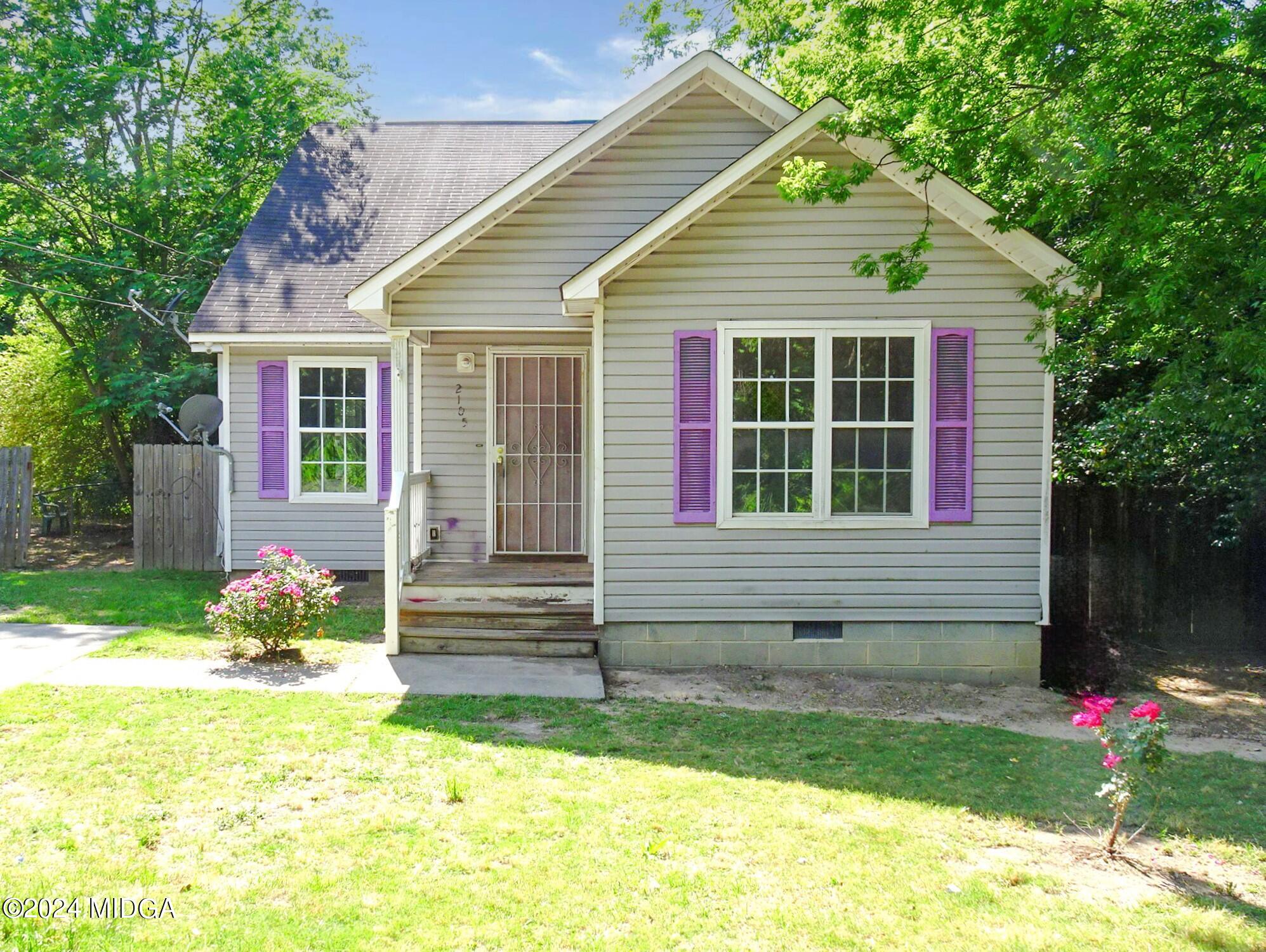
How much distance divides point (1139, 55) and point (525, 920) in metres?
6.16

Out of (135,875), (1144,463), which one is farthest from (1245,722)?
(135,875)

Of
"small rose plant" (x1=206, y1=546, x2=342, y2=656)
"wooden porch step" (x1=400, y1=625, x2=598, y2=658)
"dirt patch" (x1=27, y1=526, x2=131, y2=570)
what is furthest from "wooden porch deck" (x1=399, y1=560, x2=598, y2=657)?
"dirt patch" (x1=27, y1=526, x2=131, y2=570)

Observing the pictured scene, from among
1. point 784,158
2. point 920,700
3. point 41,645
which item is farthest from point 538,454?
point 41,645

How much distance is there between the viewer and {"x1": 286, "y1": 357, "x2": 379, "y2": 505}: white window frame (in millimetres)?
10922

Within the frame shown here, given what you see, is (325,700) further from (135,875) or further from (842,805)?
(842,805)

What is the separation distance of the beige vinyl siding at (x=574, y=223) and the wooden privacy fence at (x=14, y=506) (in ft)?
26.5

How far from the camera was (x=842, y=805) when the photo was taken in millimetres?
4898

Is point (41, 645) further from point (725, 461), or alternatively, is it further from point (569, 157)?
point (569, 157)

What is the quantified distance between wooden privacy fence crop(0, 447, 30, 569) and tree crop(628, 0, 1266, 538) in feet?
37.4

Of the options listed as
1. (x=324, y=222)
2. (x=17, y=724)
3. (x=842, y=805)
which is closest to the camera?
(x=842, y=805)

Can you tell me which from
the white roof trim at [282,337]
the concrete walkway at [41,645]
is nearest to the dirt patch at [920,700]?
the concrete walkway at [41,645]

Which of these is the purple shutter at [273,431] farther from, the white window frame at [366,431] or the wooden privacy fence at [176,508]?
the wooden privacy fence at [176,508]

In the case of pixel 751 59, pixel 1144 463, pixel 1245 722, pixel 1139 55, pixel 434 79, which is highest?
pixel 434 79

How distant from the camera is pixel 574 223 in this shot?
8.46 metres
